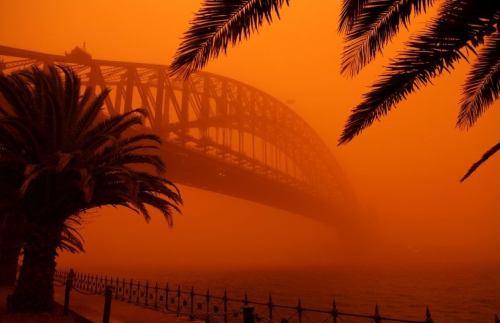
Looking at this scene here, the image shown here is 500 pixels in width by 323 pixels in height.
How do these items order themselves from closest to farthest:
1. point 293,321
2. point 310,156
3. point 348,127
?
point 348,127, point 293,321, point 310,156

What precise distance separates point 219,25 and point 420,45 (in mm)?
2356

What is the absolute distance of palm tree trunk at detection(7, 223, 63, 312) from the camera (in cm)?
1129

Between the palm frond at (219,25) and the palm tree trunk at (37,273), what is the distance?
8.89 m

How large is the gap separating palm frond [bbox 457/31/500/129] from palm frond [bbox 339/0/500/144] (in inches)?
34.6

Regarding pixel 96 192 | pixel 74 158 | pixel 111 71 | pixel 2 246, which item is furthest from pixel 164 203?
pixel 111 71

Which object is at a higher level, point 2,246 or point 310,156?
point 310,156

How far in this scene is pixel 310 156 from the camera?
90000 millimetres

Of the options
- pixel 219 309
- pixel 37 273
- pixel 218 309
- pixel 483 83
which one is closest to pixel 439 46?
pixel 483 83

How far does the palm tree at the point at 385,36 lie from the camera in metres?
4.58

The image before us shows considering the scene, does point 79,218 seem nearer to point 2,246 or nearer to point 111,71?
point 2,246

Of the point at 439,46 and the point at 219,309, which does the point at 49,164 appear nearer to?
the point at 439,46

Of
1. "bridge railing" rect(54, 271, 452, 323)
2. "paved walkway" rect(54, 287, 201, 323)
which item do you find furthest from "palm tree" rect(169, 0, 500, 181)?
"paved walkway" rect(54, 287, 201, 323)

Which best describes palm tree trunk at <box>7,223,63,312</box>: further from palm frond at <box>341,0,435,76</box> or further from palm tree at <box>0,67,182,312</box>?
palm frond at <box>341,0,435,76</box>

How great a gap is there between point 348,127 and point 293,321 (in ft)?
62.5
